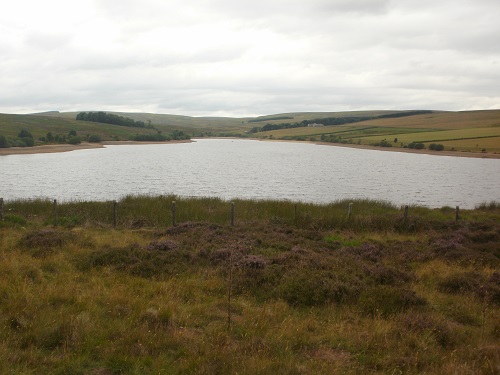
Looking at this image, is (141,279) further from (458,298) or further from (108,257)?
(458,298)

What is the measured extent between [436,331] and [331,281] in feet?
10.5

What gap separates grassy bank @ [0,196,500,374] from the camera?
734 cm

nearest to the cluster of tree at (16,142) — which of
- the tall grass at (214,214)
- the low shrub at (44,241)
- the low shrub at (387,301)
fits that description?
the tall grass at (214,214)

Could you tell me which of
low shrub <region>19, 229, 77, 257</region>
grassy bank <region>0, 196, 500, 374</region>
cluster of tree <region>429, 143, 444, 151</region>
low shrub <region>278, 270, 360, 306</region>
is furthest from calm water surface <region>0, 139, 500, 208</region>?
cluster of tree <region>429, 143, 444, 151</region>

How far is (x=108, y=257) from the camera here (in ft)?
45.7

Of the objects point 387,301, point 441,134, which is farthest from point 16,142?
point 441,134

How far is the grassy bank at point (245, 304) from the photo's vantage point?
734cm

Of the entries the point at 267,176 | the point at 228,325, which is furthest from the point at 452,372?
the point at 267,176

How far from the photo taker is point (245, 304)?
10383 mm

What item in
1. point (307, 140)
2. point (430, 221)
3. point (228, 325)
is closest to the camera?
point (228, 325)

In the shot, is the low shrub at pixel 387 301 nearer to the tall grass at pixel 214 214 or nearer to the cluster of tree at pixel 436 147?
the tall grass at pixel 214 214

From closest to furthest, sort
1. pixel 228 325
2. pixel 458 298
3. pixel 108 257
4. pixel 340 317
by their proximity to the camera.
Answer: pixel 228 325 < pixel 340 317 < pixel 458 298 < pixel 108 257

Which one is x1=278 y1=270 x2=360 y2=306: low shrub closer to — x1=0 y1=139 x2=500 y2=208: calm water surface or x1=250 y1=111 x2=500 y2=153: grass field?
x1=0 y1=139 x2=500 y2=208: calm water surface

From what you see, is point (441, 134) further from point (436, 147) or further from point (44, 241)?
point (44, 241)
